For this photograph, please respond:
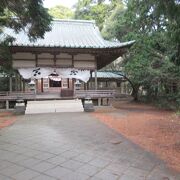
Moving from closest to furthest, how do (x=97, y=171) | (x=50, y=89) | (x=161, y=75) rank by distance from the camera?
1. (x=97, y=171)
2. (x=161, y=75)
3. (x=50, y=89)

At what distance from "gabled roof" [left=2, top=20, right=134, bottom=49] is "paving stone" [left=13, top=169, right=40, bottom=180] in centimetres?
1250

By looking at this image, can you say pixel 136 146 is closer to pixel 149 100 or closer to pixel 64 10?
pixel 149 100

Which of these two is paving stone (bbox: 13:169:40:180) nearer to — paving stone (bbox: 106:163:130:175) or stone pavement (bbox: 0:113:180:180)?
stone pavement (bbox: 0:113:180:180)

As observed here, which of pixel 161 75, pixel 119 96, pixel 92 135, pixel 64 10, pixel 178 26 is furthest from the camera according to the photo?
pixel 64 10

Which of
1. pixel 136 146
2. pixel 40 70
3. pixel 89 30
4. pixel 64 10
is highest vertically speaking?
pixel 64 10

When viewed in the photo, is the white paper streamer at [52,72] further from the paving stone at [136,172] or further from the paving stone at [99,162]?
the paving stone at [136,172]

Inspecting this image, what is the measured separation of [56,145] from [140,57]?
1359cm

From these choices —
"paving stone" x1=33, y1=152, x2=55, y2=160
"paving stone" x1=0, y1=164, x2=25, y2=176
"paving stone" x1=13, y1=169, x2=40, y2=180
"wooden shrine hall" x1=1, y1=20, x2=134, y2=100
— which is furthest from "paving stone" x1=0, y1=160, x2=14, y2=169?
"wooden shrine hall" x1=1, y1=20, x2=134, y2=100

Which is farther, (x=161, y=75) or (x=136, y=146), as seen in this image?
(x=161, y=75)

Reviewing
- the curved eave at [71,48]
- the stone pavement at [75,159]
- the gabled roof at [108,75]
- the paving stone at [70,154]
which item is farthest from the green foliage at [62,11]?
the paving stone at [70,154]

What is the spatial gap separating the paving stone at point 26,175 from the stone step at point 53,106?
34.9 feet

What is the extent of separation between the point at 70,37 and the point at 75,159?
49.4 ft

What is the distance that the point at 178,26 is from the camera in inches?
237

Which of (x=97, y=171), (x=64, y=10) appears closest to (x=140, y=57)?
(x=97, y=171)
